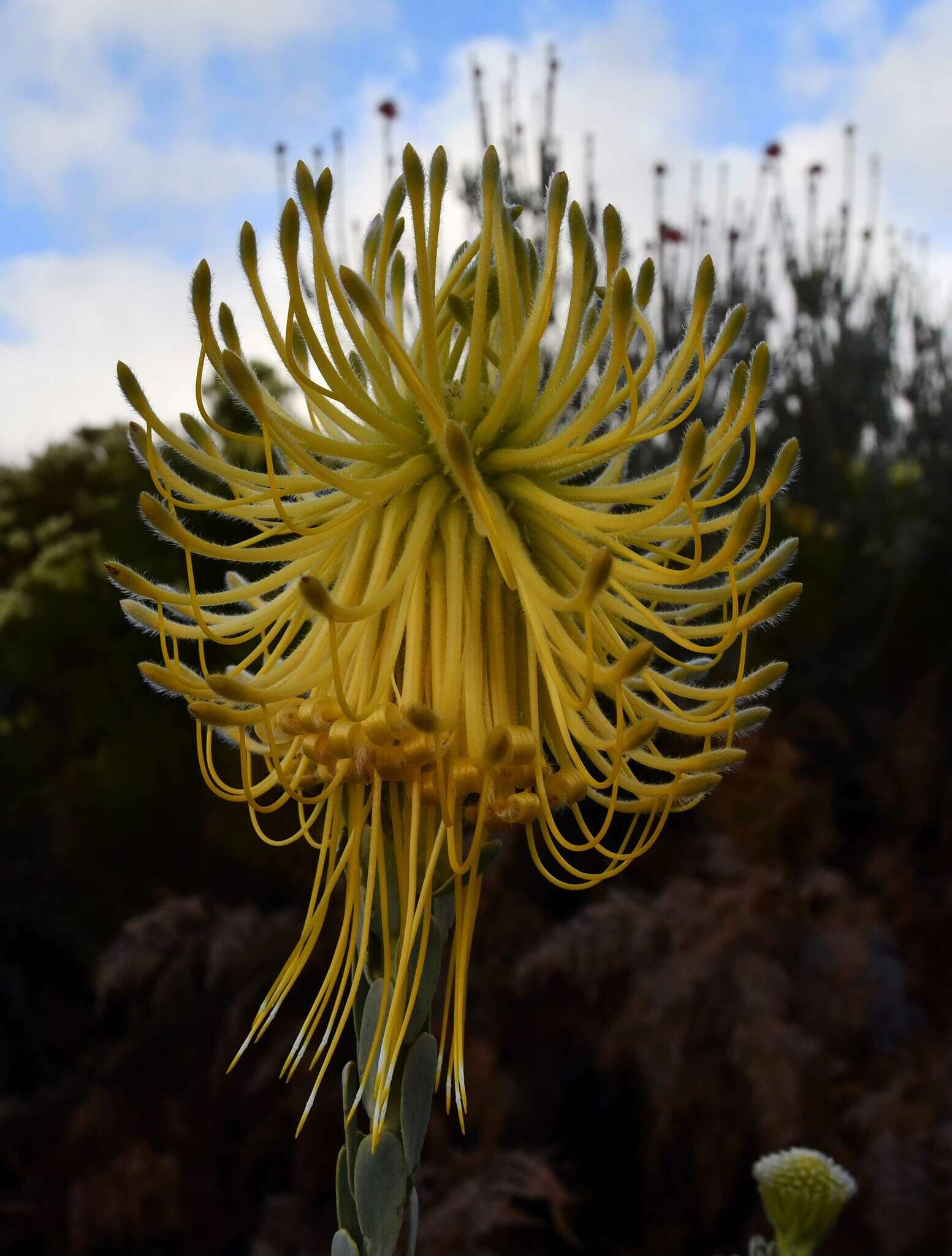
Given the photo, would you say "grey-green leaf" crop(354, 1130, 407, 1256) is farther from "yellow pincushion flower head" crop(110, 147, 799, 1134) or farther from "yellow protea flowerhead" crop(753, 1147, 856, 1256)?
"yellow protea flowerhead" crop(753, 1147, 856, 1256)

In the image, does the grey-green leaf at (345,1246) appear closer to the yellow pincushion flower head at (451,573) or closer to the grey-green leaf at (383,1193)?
the grey-green leaf at (383,1193)

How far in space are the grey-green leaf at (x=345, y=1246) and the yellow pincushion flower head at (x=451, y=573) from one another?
146 mm

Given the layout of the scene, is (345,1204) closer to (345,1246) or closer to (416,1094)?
(345,1246)

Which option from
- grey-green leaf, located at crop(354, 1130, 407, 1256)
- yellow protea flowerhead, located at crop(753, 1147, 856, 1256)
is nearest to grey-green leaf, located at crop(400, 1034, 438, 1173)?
grey-green leaf, located at crop(354, 1130, 407, 1256)

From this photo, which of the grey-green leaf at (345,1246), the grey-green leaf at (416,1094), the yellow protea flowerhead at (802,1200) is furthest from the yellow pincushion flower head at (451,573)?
the yellow protea flowerhead at (802,1200)

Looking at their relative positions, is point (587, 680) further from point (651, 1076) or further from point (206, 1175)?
point (206, 1175)

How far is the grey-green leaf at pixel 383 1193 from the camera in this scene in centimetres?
91

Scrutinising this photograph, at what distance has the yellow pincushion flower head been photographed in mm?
913

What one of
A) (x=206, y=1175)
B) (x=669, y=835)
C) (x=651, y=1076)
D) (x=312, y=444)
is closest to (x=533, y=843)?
(x=312, y=444)

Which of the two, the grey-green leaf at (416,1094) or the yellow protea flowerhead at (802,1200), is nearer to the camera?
the grey-green leaf at (416,1094)

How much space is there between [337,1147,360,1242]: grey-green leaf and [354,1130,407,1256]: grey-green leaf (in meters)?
0.03

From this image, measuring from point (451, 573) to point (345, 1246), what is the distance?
628 mm

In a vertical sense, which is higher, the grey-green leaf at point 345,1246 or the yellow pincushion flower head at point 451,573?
the yellow pincushion flower head at point 451,573

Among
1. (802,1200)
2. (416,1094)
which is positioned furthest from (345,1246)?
(802,1200)
